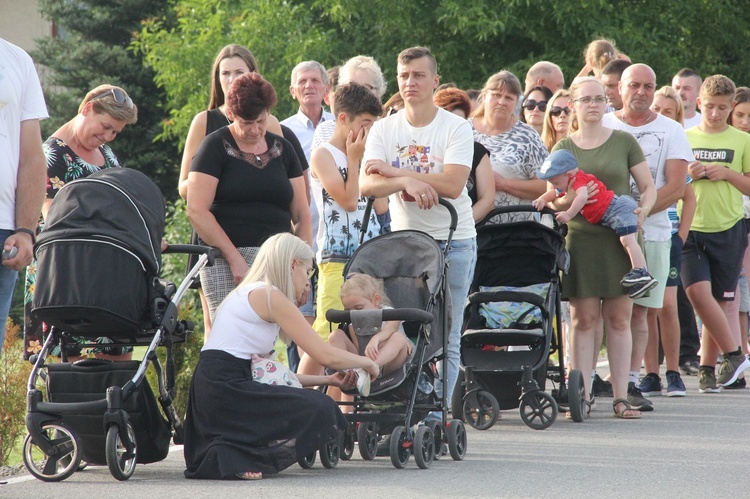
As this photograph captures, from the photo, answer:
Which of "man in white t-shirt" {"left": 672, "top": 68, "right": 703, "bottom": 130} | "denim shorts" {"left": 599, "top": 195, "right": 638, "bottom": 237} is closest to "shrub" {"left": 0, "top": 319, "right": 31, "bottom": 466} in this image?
"denim shorts" {"left": 599, "top": 195, "right": 638, "bottom": 237}

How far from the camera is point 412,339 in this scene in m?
7.12

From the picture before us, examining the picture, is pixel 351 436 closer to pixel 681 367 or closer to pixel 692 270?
pixel 692 270

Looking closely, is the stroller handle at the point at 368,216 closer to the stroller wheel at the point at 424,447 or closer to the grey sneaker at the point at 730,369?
the stroller wheel at the point at 424,447

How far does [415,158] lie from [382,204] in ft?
1.59

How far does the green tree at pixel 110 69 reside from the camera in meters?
30.0

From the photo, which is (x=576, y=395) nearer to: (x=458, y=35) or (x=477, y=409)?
(x=477, y=409)

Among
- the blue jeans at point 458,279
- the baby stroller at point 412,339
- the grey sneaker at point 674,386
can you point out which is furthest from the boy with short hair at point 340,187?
the grey sneaker at point 674,386

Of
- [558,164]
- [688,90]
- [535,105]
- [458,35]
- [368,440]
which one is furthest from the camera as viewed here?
[458,35]

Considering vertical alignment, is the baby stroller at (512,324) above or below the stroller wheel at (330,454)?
above

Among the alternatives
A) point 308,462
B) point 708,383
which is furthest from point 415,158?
point 708,383

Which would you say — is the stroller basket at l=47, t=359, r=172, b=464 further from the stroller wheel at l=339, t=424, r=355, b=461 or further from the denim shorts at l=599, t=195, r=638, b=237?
the denim shorts at l=599, t=195, r=638, b=237

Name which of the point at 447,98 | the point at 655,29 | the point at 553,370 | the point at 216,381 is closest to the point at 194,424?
the point at 216,381

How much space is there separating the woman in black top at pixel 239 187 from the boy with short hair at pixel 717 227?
4506mm

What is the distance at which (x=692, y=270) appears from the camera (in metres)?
10.5
